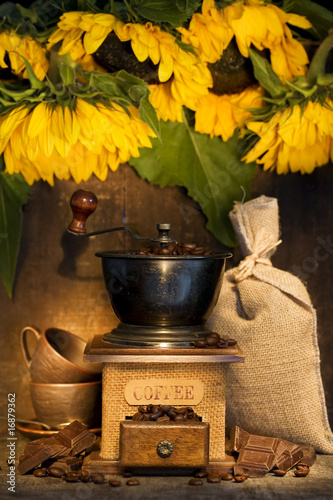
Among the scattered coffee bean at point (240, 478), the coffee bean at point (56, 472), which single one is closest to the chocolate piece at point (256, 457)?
the scattered coffee bean at point (240, 478)

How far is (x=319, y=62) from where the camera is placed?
1.85 meters

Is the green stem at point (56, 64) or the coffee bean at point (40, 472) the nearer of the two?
the coffee bean at point (40, 472)

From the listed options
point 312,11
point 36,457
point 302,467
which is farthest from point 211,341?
point 312,11

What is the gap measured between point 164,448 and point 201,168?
0.79 m

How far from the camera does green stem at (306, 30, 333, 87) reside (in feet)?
6.03

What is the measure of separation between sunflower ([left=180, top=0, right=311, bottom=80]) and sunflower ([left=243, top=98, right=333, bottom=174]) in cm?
18

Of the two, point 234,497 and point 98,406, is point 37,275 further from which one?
point 234,497

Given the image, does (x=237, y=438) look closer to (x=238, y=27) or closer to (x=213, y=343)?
(x=213, y=343)

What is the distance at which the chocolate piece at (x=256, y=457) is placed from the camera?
5.12 feet

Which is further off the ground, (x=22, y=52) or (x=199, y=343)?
(x=22, y=52)

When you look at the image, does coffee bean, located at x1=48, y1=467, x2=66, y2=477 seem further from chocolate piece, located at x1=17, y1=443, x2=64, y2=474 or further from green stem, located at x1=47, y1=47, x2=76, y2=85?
green stem, located at x1=47, y1=47, x2=76, y2=85

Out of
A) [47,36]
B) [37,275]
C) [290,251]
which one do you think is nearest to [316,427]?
[290,251]

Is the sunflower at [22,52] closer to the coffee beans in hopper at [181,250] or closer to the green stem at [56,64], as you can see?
the green stem at [56,64]

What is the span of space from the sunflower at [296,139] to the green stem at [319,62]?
8 cm
